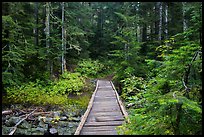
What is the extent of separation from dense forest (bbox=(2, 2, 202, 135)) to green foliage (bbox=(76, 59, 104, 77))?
126 millimetres

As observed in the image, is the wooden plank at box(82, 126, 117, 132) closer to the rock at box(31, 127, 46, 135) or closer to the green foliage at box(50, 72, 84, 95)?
the rock at box(31, 127, 46, 135)

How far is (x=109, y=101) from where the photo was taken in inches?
417

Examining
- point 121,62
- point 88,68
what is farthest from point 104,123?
point 88,68

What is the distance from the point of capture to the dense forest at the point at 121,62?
355 cm

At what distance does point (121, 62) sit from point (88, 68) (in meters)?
10.9

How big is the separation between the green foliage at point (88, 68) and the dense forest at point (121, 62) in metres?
0.13

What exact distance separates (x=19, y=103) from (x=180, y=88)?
12.7m

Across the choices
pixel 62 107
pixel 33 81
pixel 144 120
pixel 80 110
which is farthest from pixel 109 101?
pixel 33 81

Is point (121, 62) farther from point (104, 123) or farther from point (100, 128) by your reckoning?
point (100, 128)

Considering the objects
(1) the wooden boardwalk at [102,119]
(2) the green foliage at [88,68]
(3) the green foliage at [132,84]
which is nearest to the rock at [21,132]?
(1) the wooden boardwalk at [102,119]

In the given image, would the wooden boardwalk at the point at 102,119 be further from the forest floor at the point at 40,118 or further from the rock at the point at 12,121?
the rock at the point at 12,121

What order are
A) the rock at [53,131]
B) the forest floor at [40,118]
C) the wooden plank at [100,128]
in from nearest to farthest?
Result: the wooden plank at [100,128] < the rock at [53,131] < the forest floor at [40,118]

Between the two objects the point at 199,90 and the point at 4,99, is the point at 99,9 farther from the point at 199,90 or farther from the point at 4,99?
the point at 199,90

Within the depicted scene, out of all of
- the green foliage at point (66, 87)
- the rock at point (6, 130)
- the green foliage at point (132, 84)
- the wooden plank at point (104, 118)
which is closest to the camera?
the wooden plank at point (104, 118)
